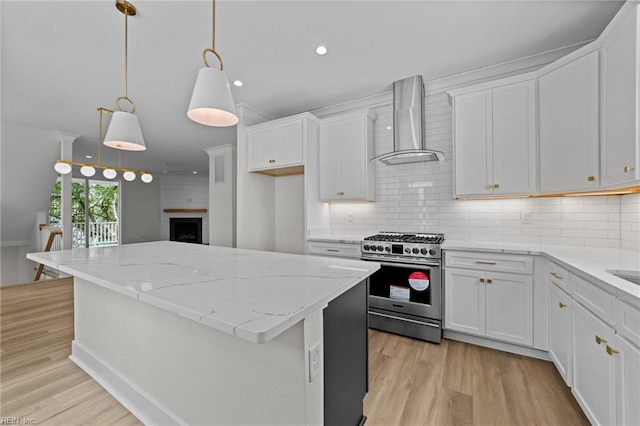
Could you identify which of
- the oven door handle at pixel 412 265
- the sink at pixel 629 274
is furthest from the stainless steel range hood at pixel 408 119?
the sink at pixel 629 274

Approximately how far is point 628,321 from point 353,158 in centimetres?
257

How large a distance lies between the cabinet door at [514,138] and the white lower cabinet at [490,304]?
81 centimetres

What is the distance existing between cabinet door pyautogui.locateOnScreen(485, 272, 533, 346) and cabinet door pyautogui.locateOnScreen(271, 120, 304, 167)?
7.77 ft

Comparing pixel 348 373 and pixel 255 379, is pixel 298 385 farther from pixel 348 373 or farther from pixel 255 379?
pixel 348 373

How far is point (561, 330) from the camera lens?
Result: 6.09ft

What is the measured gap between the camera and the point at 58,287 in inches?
166

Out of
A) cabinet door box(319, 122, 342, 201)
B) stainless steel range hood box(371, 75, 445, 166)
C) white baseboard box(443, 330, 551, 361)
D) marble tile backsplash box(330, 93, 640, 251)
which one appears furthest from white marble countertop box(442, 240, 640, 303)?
cabinet door box(319, 122, 342, 201)

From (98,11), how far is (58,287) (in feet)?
13.9

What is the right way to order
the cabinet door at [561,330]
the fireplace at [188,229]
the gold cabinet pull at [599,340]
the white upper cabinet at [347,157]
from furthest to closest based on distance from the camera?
1. the fireplace at [188,229]
2. the white upper cabinet at [347,157]
3. the cabinet door at [561,330]
4. the gold cabinet pull at [599,340]

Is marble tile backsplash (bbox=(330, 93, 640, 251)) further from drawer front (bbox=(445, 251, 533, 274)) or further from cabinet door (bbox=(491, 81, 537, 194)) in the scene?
drawer front (bbox=(445, 251, 533, 274))

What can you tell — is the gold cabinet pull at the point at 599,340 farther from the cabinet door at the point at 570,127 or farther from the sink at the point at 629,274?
the cabinet door at the point at 570,127

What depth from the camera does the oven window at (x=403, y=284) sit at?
2.55 meters

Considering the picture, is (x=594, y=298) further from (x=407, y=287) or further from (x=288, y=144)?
(x=288, y=144)

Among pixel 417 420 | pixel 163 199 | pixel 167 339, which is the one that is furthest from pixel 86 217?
pixel 417 420
